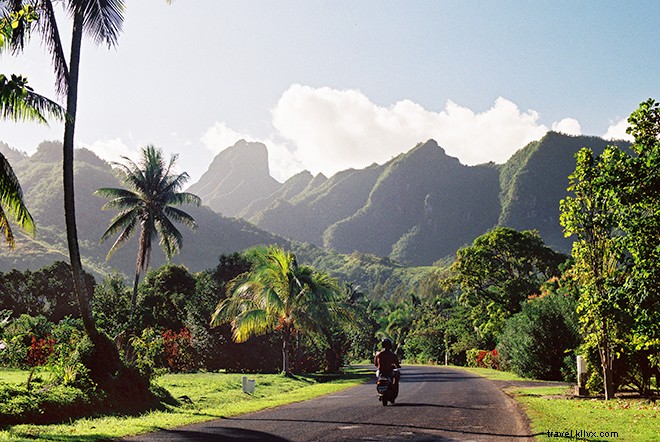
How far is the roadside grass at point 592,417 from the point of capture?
10.0 metres

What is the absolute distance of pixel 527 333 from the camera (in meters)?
29.5

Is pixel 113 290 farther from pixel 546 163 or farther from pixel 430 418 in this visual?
pixel 546 163

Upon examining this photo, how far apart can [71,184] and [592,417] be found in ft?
50.1

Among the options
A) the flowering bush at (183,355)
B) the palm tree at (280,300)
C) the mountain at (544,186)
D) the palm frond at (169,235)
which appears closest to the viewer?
the palm tree at (280,300)

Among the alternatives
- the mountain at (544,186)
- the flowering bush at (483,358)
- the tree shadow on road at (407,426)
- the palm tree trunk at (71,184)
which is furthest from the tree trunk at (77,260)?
the mountain at (544,186)

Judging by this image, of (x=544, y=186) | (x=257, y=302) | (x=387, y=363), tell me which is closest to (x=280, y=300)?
(x=257, y=302)

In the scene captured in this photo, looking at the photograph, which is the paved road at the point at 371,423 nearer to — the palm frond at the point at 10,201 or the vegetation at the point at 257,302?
the vegetation at the point at 257,302

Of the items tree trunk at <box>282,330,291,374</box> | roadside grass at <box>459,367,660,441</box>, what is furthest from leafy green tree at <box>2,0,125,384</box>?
tree trunk at <box>282,330,291,374</box>

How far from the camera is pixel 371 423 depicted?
11844 millimetres

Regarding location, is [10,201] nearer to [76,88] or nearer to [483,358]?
[76,88]

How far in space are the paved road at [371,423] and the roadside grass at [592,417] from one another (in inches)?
18.6

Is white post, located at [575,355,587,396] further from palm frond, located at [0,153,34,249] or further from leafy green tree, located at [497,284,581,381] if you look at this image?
palm frond, located at [0,153,34,249]

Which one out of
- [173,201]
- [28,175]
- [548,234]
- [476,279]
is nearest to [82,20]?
[173,201]

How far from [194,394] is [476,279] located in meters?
36.9
